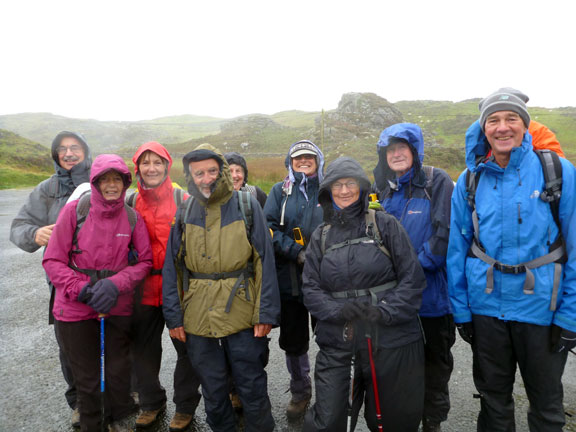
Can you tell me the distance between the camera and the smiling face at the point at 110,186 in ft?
10.5

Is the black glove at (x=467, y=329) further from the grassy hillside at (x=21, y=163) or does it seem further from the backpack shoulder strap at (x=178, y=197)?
the grassy hillside at (x=21, y=163)

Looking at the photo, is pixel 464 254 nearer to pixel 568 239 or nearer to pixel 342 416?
pixel 568 239

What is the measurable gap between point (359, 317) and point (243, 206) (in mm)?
1384

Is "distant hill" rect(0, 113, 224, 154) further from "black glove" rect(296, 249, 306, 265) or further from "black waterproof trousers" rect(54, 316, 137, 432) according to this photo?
"black glove" rect(296, 249, 306, 265)

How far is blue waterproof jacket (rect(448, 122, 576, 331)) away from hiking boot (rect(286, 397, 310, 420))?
1.90 metres

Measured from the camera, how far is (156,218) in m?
3.55

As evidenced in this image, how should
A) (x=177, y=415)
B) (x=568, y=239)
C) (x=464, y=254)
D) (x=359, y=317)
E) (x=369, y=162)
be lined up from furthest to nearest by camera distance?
(x=369, y=162) → (x=177, y=415) → (x=464, y=254) → (x=359, y=317) → (x=568, y=239)

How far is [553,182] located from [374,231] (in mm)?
1256

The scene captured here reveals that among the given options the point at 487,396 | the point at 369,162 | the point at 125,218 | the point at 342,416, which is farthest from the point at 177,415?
the point at 369,162

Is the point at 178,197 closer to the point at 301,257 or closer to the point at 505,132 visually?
the point at 301,257

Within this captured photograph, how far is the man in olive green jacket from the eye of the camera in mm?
3096

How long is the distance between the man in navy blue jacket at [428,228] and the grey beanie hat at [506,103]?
0.63 metres

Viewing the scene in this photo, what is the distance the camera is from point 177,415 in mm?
3533

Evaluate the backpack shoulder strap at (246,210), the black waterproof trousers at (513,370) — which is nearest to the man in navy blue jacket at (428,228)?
the black waterproof trousers at (513,370)
